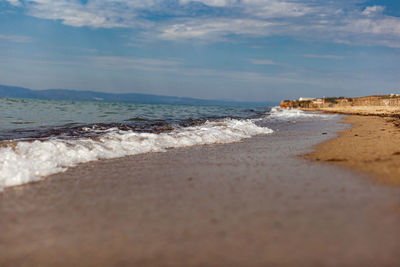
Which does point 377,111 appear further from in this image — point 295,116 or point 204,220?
point 204,220

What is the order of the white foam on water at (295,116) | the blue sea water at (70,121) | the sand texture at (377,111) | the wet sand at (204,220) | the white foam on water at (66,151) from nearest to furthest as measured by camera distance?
the wet sand at (204,220) → the white foam on water at (66,151) → the blue sea water at (70,121) → the white foam on water at (295,116) → the sand texture at (377,111)

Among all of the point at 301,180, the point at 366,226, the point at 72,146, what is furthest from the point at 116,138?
the point at 366,226

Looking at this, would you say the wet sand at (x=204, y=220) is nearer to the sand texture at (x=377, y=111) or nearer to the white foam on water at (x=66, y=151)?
the white foam on water at (x=66, y=151)

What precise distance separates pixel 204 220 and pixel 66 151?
388 centimetres

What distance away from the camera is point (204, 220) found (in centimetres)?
264

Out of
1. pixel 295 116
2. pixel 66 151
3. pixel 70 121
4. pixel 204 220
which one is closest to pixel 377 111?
pixel 295 116

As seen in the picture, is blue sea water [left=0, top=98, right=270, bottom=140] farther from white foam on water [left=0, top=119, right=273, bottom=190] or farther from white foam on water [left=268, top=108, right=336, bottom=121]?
white foam on water [left=268, top=108, right=336, bottom=121]

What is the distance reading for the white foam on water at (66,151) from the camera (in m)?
4.34

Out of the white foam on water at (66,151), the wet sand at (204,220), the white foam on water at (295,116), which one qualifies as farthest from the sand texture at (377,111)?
the wet sand at (204,220)

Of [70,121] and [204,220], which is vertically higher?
[70,121]

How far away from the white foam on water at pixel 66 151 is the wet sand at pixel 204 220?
376mm

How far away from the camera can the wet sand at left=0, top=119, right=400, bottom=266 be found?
206 cm

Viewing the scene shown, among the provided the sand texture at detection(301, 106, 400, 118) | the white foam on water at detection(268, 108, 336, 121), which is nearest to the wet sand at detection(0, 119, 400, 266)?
the white foam on water at detection(268, 108, 336, 121)

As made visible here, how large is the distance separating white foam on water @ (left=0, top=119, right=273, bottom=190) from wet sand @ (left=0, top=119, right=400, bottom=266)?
376 millimetres
